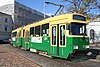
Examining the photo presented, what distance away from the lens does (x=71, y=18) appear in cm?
1380

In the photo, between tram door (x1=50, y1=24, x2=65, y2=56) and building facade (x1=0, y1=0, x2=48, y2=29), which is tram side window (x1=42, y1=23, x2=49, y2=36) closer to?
tram door (x1=50, y1=24, x2=65, y2=56)

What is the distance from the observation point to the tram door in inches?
560

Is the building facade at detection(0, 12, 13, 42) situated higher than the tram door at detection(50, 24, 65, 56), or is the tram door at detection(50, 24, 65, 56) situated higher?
the building facade at detection(0, 12, 13, 42)

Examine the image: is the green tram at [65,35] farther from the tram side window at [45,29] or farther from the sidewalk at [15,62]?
the sidewalk at [15,62]

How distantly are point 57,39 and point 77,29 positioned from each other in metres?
1.66

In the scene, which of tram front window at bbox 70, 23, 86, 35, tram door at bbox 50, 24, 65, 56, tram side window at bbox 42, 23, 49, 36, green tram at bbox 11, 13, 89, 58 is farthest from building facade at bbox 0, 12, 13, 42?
tram front window at bbox 70, 23, 86, 35

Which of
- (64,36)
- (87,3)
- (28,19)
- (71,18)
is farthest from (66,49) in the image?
(28,19)

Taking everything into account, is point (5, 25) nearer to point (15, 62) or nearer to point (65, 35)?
point (15, 62)

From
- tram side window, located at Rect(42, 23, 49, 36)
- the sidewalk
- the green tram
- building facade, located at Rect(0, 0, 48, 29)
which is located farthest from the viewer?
building facade, located at Rect(0, 0, 48, 29)

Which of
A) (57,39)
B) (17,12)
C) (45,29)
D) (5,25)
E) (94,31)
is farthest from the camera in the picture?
(17,12)

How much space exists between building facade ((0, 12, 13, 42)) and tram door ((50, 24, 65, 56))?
52179mm

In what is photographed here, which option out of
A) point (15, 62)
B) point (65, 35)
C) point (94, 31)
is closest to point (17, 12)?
point (94, 31)

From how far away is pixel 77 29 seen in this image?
551 inches

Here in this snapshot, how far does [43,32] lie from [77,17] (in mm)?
3934
